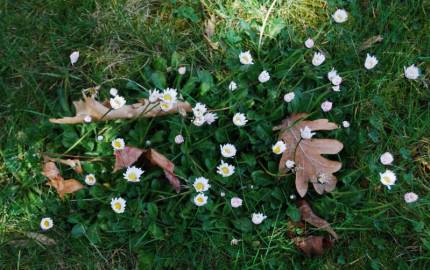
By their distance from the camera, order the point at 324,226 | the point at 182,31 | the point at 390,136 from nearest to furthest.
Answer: the point at 324,226
the point at 390,136
the point at 182,31

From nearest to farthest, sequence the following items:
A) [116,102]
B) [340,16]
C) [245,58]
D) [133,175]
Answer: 1. [133,175]
2. [116,102]
3. [245,58]
4. [340,16]

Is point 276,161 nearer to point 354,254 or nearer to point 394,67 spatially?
point 354,254

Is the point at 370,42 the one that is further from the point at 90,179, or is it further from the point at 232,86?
the point at 90,179

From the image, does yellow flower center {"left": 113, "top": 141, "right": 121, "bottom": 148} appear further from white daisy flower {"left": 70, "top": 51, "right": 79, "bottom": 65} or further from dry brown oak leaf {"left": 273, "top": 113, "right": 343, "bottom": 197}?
dry brown oak leaf {"left": 273, "top": 113, "right": 343, "bottom": 197}

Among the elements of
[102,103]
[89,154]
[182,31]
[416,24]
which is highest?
[416,24]

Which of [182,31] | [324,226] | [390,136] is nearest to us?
[324,226]

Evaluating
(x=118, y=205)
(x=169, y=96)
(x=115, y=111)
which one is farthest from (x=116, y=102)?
(x=118, y=205)

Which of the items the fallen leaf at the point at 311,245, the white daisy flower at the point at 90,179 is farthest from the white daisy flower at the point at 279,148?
the white daisy flower at the point at 90,179

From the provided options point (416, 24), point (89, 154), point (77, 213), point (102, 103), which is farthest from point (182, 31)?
point (416, 24)
